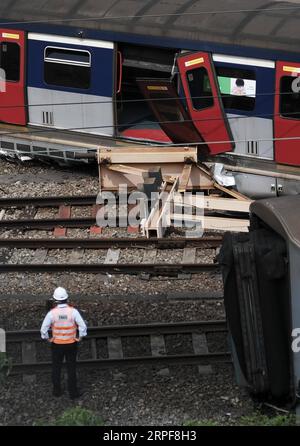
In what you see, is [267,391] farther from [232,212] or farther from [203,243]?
[232,212]

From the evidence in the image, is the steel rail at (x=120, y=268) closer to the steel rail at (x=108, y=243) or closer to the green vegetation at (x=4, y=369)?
the steel rail at (x=108, y=243)

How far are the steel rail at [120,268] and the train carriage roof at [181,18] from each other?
11.9ft

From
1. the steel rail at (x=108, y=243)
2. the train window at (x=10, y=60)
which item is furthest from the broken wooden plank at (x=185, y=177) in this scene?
the train window at (x=10, y=60)

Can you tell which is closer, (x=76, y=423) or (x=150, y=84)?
(x=76, y=423)

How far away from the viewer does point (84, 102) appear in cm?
1592

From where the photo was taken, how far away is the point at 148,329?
11242 mm

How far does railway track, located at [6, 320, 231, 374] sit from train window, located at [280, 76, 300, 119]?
448cm

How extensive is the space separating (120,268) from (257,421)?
4.43 meters

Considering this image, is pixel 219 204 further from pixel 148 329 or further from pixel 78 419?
pixel 78 419

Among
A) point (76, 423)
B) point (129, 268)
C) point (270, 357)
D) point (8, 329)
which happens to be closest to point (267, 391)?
point (270, 357)

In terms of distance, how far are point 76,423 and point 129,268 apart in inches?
190

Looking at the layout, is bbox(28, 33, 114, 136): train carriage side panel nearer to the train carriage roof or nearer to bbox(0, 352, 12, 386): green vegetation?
the train carriage roof

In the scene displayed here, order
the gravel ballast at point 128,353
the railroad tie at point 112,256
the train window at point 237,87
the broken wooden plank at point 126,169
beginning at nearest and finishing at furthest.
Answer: the gravel ballast at point 128,353, the railroad tie at point 112,256, the train window at point 237,87, the broken wooden plank at point 126,169

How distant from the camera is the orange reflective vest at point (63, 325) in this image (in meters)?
9.78
